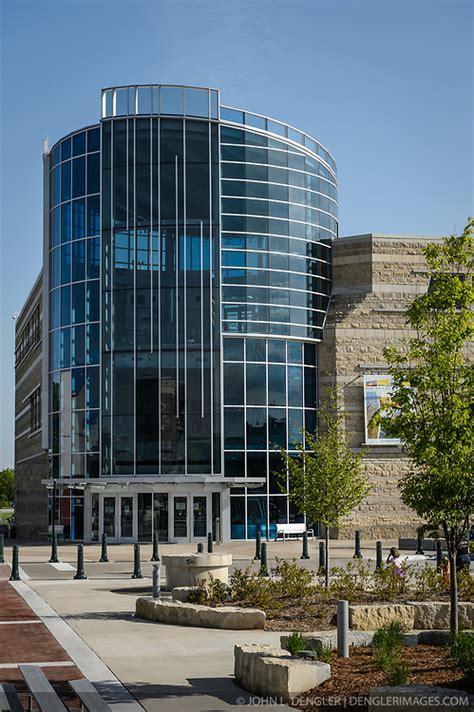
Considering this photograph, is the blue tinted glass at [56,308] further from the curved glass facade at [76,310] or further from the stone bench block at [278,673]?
the stone bench block at [278,673]

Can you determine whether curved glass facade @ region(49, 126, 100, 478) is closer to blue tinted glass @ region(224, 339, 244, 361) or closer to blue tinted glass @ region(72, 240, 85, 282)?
blue tinted glass @ region(72, 240, 85, 282)

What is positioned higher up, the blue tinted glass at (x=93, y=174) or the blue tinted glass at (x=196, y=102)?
the blue tinted glass at (x=196, y=102)

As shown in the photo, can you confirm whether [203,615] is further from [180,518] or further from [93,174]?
[93,174]

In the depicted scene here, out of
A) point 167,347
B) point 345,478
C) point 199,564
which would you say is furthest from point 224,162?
point 199,564

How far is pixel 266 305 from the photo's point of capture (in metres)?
46.3

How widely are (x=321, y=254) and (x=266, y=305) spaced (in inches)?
181

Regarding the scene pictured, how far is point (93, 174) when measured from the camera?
46.5m

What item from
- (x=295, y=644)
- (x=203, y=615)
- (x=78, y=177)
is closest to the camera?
(x=295, y=644)

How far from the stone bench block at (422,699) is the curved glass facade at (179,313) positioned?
3391cm

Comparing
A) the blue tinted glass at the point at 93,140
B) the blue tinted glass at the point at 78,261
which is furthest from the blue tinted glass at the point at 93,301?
the blue tinted glass at the point at 93,140

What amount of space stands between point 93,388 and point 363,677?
35.0 m

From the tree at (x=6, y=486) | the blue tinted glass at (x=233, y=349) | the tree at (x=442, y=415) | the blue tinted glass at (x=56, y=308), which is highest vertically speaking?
the blue tinted glass at (x=56, y=308)

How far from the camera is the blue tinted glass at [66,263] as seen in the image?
154ft

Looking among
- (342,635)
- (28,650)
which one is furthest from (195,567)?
(342,635)
